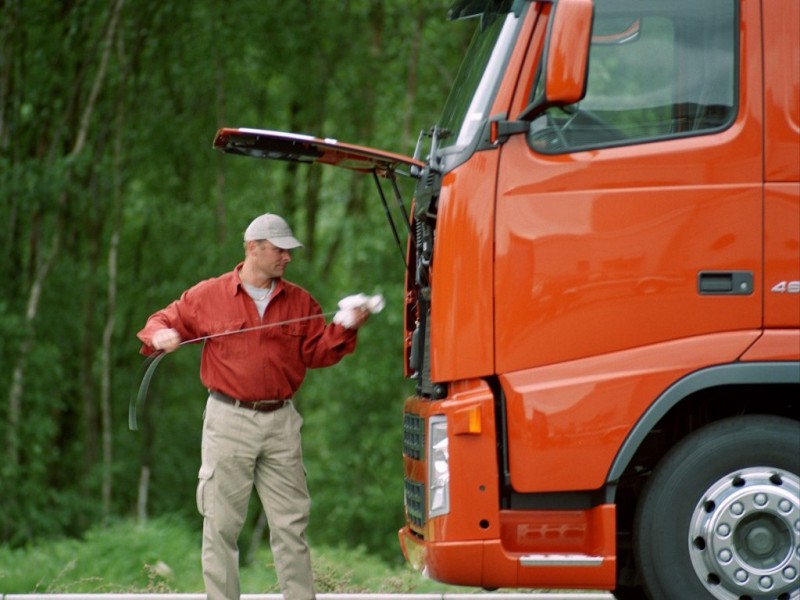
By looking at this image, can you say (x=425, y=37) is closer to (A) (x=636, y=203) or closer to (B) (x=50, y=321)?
(B) (x=50, y=321)

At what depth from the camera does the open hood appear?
6637mm

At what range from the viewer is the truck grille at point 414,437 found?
6.44 meters

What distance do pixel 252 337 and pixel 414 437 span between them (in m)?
1.01

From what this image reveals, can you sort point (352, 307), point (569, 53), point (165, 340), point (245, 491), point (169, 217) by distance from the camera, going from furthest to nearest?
point (169, 217) → point (245, 491) → point (352, 307) → point (165, 340) → point (569, 53)

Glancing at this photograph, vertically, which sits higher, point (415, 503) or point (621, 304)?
point (621, 304)

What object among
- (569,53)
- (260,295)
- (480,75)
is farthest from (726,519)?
(260,295)

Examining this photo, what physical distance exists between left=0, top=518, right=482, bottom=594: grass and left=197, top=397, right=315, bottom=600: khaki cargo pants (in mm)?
1175

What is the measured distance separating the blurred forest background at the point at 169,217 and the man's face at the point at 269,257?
1074 cm

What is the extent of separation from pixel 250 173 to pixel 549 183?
62.1ft

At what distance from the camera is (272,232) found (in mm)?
7105

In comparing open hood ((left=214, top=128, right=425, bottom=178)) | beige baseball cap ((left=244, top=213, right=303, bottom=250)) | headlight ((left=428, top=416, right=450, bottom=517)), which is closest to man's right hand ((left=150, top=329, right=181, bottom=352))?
beige baseball cap ((left=244, top=213, right=303, bottom=250))

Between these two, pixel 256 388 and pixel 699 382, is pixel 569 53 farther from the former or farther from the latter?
pixel 256 388

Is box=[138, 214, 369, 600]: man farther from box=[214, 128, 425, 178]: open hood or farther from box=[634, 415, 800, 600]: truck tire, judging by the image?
box=[634, 415, 800, 600]: truck tire

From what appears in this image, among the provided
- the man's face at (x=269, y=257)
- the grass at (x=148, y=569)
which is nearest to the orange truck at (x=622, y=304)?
the man's face at (x=269, y=257)
